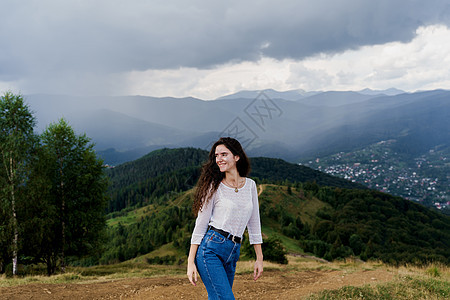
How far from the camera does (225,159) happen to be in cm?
367

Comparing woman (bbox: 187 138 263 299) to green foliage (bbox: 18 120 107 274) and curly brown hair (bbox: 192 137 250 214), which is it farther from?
green foliage (bbox: 18 120 107 274)

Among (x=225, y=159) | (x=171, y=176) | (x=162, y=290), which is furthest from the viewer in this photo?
(x=171, y=176)

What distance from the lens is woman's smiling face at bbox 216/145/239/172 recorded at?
3658 millimetres

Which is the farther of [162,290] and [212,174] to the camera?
[162,290]

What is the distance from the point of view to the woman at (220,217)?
3375 millimetres

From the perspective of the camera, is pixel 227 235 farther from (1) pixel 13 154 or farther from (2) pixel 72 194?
(2) pixel 72 194

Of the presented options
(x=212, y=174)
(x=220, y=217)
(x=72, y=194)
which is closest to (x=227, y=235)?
(x=220, y=217)

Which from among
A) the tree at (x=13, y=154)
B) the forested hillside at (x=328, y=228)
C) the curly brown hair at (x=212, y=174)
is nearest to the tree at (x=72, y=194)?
the tree at (x=13, y=154)

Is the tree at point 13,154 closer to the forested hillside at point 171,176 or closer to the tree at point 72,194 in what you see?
the tree at point 72,194

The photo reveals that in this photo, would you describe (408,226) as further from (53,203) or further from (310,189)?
(53,203)

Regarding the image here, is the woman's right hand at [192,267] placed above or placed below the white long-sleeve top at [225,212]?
below

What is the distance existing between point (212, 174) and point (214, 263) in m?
1.11

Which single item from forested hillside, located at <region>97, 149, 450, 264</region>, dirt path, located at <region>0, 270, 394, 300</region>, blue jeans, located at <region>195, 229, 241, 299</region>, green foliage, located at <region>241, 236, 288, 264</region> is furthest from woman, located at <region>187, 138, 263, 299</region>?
forested hillside, located at <region>97, 149, 450, 264</region>

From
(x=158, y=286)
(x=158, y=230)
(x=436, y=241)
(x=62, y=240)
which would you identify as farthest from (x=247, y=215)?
(x=436, y=241)
